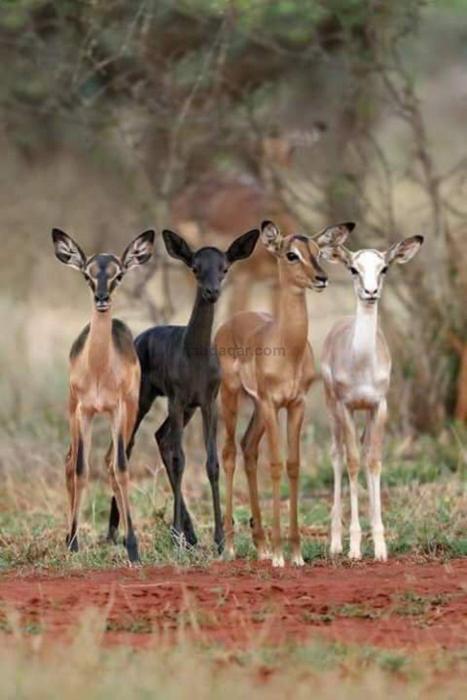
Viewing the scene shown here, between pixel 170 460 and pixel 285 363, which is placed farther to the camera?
A: pixel 170 460

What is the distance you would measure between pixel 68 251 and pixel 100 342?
0.60 m

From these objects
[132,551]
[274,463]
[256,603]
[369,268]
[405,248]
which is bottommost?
[256,603]

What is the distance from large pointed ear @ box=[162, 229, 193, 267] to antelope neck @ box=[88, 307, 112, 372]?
0.61 m

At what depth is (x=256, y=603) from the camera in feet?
26.0

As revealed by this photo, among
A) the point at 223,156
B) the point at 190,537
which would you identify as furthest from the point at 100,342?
the point at 223,156

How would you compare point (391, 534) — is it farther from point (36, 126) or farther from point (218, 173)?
point (36, 126)

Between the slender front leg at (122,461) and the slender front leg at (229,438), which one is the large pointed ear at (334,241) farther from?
the slender front leg at (122,461)

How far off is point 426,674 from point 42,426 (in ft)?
28.6

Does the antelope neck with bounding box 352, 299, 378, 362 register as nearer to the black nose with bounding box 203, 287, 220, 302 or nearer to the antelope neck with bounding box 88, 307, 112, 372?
the black nose with bounding box 203, 287, 220, 302

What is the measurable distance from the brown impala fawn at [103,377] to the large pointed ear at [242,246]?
499 millimetres

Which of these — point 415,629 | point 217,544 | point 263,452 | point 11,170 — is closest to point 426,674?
point 415,629

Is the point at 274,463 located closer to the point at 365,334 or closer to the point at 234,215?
the point at 365,334

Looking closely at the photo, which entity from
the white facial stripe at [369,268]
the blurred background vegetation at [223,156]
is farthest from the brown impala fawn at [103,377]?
the blurred background vegetation at [223,156]

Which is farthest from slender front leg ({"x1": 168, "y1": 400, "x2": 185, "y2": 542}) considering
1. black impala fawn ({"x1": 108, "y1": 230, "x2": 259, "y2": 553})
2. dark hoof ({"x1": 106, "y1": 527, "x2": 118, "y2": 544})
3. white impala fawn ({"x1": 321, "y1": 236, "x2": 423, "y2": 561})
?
white impala fawn ({"x1": 321, "y1": 236, "x2": 423, "y2": 561})
